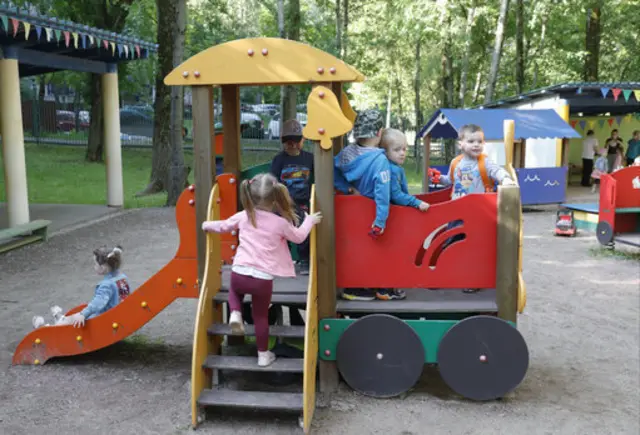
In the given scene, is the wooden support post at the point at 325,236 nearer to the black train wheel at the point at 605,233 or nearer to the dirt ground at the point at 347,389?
the dirt ground at the point at 347,389

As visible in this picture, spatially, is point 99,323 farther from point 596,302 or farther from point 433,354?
point 596,302

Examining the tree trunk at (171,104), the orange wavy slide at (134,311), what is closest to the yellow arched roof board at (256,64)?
the orange wavy slide at (134,311)

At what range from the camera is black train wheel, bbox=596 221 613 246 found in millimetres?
10000

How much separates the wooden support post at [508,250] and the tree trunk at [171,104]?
10.8 metres

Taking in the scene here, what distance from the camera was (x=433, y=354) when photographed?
15.1 feet

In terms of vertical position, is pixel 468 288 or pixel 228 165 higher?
pixel 228 165

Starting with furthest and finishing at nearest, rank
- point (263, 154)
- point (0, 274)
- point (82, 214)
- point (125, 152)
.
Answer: point (125, 152) < point (263, 154) < point (82, 214) < point (0, 274)

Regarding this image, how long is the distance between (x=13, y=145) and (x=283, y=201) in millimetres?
7838

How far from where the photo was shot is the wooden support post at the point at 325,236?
4504mm

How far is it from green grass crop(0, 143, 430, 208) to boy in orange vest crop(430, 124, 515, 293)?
35.8ft

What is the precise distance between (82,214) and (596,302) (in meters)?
9.84

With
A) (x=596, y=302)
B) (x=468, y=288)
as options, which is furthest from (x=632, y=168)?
(x=468, y=288)

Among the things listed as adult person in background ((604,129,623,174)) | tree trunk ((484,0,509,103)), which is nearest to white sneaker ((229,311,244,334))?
tree trunk ((484,0,509,103))

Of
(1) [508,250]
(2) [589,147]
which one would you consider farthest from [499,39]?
(1) [508,250]
